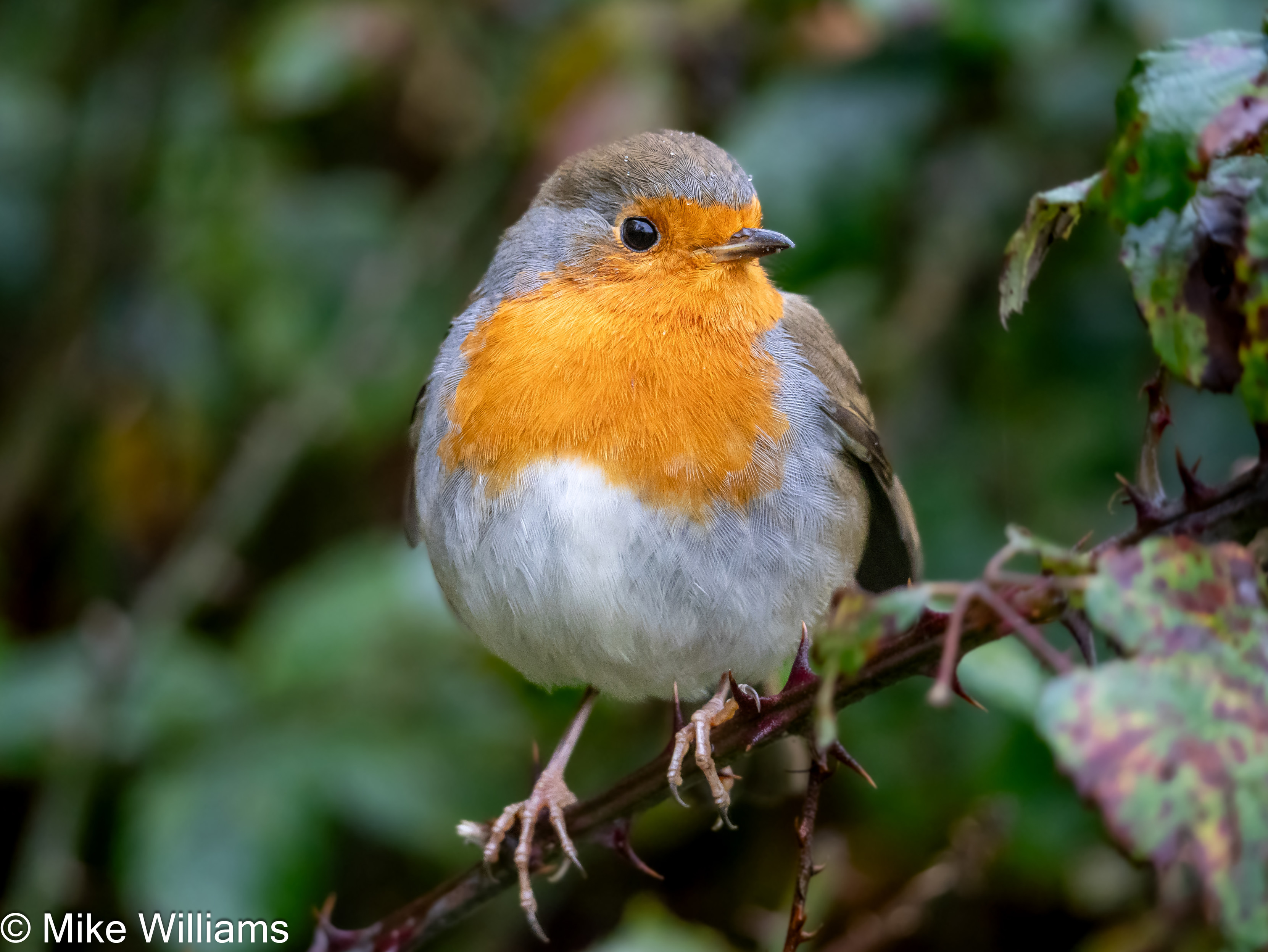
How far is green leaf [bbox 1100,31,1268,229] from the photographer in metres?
1.30

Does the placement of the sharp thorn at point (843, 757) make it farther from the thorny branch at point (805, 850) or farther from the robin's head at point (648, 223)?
the robin's head at point (648, 223)

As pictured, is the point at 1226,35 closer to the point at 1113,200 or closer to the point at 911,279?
the point at 1113,200

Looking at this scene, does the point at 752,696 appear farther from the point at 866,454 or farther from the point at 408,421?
the point at 408,421

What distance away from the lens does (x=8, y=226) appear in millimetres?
4793

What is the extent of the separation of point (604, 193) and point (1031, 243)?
1579 mm

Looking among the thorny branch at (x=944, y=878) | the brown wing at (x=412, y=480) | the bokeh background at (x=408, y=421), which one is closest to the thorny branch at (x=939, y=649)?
the bokeh background at (x=408, y=421)

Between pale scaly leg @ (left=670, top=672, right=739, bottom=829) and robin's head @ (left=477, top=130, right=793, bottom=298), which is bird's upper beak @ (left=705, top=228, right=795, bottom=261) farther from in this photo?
pale scaly leg @ (left=670, top=672, right=739, bottom=829)

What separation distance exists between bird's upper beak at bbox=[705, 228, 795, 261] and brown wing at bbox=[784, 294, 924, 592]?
0.21 metres

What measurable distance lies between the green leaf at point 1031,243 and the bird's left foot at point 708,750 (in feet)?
2.01

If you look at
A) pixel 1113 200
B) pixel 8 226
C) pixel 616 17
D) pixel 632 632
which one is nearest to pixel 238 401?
pixel 8 226

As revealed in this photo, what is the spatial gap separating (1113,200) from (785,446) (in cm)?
133

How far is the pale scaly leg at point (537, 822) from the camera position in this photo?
2.18 meters

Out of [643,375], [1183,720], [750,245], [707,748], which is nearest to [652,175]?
[750,245]

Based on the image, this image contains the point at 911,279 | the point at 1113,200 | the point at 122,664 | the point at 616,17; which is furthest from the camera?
the point at 911,279
